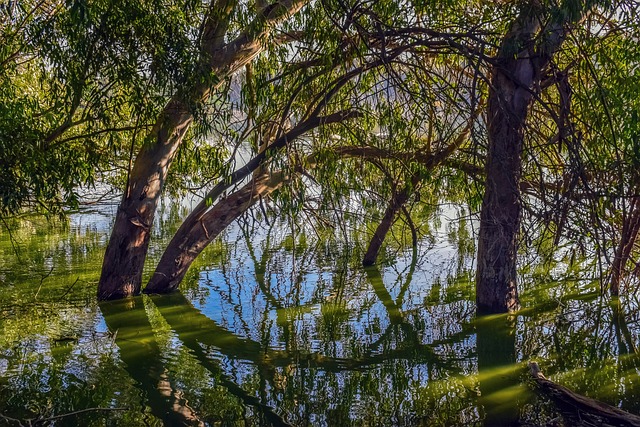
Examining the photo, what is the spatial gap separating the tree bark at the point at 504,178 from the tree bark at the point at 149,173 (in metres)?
2.57

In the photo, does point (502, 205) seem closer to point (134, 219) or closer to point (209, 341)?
point (209, 341)

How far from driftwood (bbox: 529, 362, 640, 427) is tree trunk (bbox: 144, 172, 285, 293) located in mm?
4881

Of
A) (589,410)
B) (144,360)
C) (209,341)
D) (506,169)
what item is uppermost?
(506,169)

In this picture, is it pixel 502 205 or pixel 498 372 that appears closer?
pixel 498 372

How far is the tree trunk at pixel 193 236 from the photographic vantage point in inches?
353

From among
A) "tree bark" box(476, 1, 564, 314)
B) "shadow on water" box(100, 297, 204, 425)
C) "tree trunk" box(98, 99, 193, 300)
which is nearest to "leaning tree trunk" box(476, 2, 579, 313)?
"tree bark" box(476, 1, 564, 314)

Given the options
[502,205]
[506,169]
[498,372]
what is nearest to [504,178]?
[502,205]

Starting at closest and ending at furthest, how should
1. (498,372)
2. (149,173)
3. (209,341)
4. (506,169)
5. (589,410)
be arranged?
(589,410)
(498,372)
(506,169)
(209,341)
(149,173)

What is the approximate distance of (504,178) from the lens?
289 inches

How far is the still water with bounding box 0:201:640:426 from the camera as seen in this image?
4.80 meters

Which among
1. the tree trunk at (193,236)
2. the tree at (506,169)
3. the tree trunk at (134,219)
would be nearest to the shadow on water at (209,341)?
the tree trunk at (193,236)

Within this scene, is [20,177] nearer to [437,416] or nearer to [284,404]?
[284,404]

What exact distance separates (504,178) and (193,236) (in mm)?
3880

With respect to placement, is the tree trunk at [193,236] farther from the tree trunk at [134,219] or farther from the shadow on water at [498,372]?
the shadow on water at [498,372]
